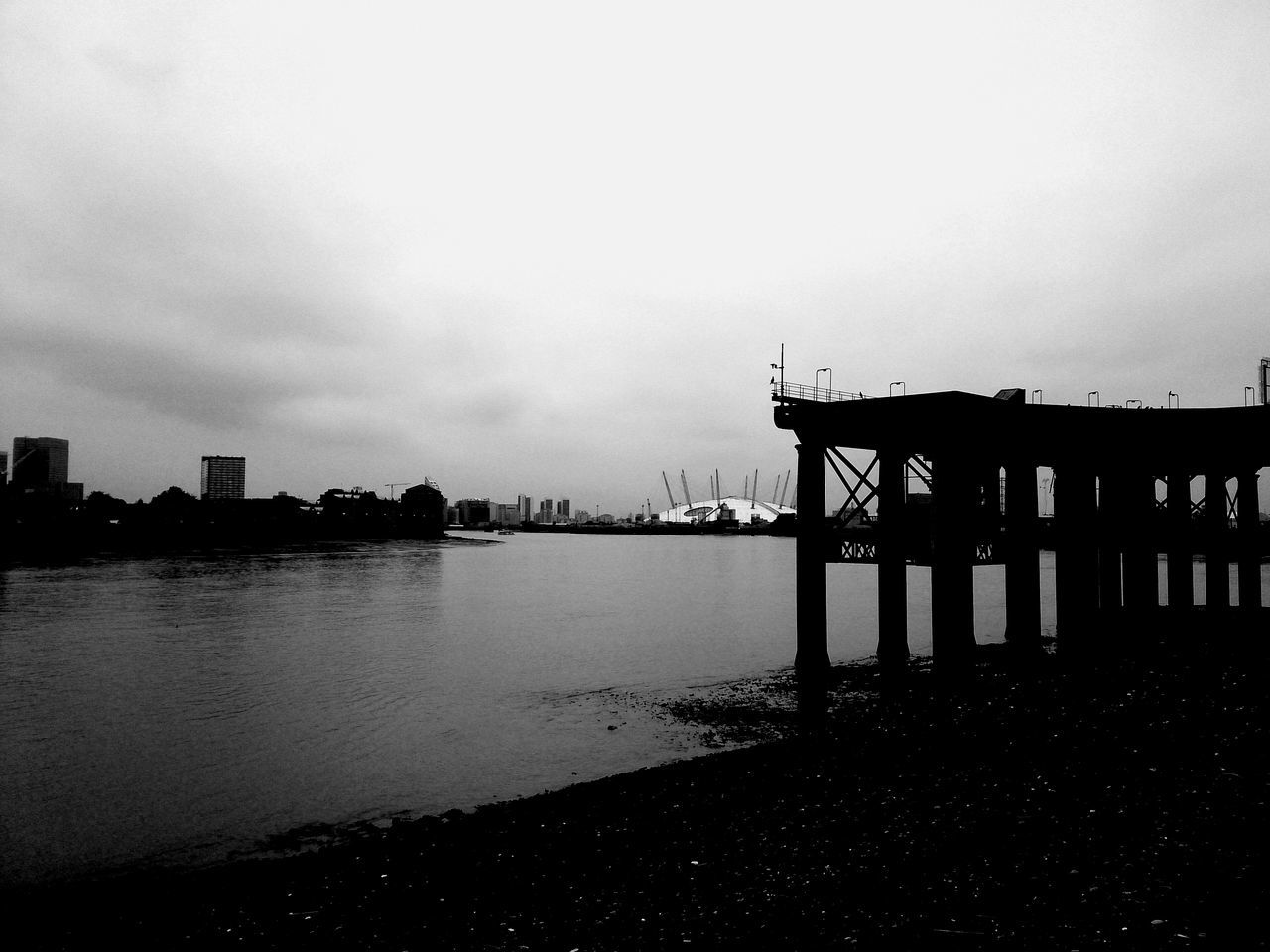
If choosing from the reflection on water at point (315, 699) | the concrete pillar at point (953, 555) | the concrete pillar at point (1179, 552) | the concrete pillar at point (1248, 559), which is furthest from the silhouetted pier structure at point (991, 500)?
the reflection on water at point (315, 699)

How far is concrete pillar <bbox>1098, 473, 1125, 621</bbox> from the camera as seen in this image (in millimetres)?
27844

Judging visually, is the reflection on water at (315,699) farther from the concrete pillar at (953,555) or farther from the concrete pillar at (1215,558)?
the concrete pillar at (1215,558)

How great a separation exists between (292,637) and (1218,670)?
1701 inches

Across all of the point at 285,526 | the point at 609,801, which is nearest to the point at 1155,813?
the point at 609,801

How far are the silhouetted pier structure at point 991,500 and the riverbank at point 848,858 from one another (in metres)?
6.72

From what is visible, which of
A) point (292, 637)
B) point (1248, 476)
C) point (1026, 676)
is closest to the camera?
point (1026, 676)

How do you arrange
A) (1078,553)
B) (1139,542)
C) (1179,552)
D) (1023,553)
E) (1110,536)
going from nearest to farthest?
(1023,553) < (1078,553) < (1110,536) < (1139,542) < (1179,552)

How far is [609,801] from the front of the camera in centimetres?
1513

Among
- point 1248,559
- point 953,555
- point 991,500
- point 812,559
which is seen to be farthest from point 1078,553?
point 1248,559

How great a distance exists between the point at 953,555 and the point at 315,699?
2366cm

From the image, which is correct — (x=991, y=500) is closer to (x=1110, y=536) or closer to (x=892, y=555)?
(x=1110, y=536)

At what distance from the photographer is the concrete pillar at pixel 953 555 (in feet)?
70.2

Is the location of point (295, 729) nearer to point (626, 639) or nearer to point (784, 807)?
point (784, 807)

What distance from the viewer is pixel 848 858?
10070 millimetres
